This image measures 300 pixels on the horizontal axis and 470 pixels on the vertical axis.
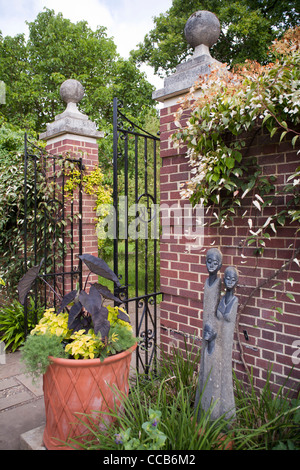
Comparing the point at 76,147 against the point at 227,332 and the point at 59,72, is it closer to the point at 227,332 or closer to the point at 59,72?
the point at 227,332

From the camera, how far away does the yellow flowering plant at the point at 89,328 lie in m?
1.77

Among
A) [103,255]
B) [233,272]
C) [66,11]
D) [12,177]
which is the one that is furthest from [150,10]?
[233,272]

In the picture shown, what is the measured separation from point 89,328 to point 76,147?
2797 millimetres

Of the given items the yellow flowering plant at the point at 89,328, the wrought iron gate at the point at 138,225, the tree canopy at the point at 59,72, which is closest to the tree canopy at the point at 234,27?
the tree canopy at the point at 59,72

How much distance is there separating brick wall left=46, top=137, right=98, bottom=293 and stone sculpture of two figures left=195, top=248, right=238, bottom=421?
2.65 meters

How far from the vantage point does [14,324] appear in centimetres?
385

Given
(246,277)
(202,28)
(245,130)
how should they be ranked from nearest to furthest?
1. (245,130)
2. (246,277)
3. (202,28)

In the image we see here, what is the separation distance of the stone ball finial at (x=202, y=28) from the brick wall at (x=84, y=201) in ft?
6.65

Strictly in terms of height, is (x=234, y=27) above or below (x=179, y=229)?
above

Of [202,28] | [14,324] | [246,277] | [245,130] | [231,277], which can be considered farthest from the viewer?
[14,324]

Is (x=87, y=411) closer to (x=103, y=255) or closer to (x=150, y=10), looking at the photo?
(x=103, y=255)

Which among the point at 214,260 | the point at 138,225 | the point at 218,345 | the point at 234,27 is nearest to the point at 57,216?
the point at 138,225

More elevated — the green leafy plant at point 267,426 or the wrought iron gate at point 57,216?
the wrought iron gate at point 57,216

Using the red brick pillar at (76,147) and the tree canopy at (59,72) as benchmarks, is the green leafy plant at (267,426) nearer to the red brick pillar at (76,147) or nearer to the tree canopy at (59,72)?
the red brick pillar at (76,147)
